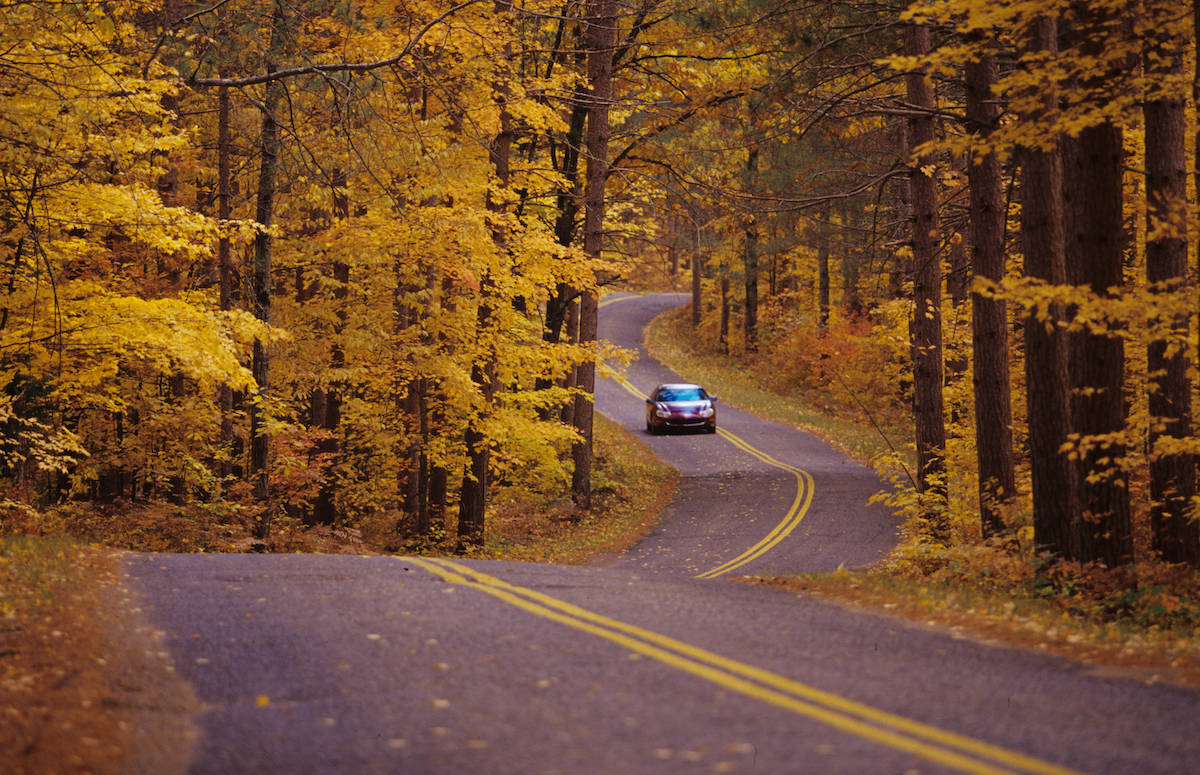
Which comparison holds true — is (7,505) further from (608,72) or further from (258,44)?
(608,72)

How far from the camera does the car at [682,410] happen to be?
96.4 ft

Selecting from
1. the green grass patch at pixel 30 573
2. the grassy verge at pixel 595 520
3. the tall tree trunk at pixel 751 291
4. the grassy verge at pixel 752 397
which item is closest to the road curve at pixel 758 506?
the grassy verge at pixel 595 520

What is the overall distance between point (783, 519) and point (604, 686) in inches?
583

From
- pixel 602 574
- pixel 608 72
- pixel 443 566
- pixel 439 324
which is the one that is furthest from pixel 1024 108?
pixel 608 72

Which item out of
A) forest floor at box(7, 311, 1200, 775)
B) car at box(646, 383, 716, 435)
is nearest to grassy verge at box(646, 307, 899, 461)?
car at box(646, 383, 716, 435)

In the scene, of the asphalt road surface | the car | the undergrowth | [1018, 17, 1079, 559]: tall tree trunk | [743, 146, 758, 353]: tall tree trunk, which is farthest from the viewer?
[743, 146, 758, 353]: tall tree trunk

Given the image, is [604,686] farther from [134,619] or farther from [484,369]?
[484,369]

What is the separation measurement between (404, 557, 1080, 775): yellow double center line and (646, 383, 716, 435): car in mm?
22276

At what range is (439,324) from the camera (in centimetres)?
1705

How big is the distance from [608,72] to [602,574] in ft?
43.9

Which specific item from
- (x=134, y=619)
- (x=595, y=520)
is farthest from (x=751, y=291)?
(x=134, y=619)

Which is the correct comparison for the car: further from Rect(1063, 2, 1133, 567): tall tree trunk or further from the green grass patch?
Rect(1063, 2, 1133, 567): tall tree trunk

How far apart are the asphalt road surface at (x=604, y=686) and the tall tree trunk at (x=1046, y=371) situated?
3.32 m

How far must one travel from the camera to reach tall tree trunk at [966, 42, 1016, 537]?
11.8 m
